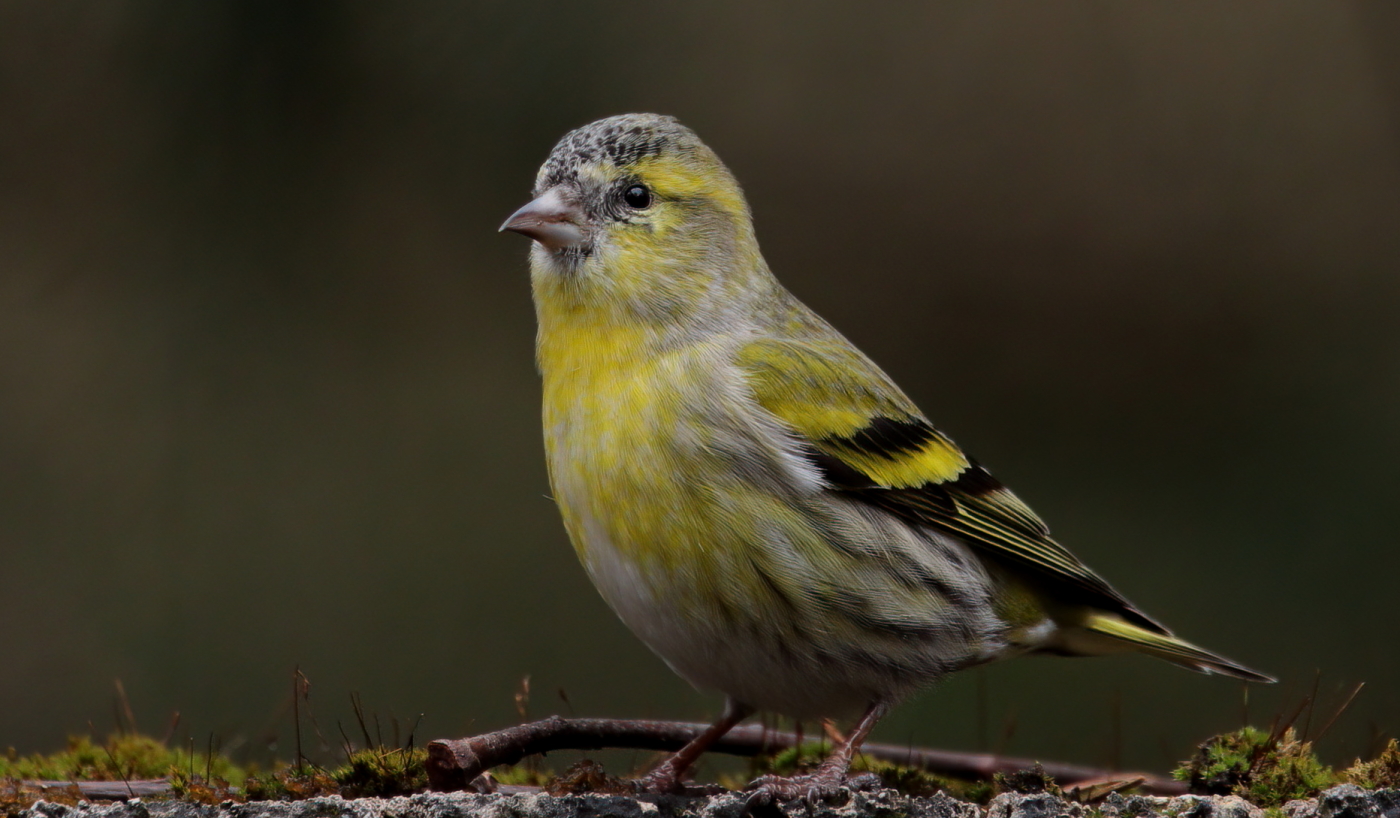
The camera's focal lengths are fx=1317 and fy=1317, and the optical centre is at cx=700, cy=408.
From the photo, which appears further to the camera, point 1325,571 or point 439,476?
point 439,476

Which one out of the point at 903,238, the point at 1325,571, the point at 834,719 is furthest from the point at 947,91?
the point at 834,719

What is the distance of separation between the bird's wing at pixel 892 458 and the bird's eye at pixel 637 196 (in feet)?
1.58

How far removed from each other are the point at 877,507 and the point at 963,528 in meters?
0.28

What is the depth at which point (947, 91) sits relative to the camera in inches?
219

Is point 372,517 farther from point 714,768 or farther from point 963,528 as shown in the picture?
point 963,528

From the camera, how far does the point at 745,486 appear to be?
120 inches

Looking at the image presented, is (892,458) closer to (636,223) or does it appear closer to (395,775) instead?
(636,223)

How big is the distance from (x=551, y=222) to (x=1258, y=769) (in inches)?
79.6

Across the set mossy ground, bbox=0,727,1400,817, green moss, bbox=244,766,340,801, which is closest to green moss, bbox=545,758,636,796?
mossy ground, bbox=0,727,1400,817

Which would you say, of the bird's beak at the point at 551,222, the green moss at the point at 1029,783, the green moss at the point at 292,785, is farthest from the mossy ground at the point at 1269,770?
the bird's beak at the point at 551,222

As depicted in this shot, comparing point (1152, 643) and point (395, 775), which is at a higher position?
point (395, 775)

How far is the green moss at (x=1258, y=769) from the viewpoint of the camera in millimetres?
2504

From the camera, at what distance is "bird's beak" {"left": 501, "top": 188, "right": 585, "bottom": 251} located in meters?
3.29

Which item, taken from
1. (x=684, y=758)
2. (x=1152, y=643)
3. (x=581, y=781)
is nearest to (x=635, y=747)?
(x=684, y=758)
